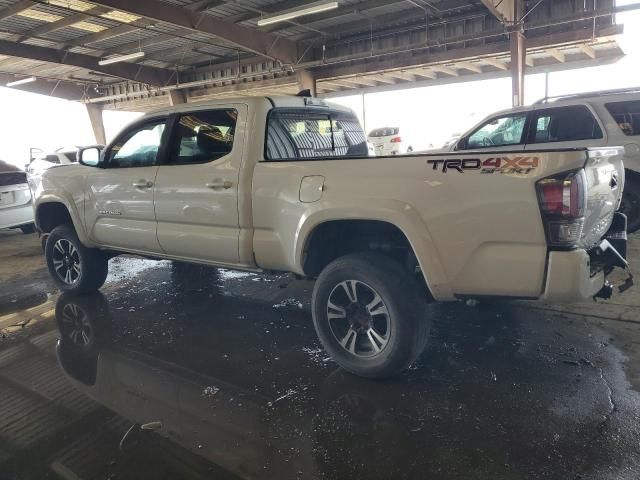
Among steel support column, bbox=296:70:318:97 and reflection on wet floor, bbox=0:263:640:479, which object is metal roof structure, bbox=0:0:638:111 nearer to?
steel support column, bbox=296:70:318:97

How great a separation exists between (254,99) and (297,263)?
142 centimetres

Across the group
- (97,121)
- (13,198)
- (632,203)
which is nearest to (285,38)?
(13,198)

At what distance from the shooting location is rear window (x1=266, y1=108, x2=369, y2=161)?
3746 mm

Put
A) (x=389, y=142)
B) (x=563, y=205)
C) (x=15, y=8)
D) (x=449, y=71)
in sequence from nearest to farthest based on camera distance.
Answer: (x=563, y=205) → (x=15, y=8) → (x=449, y=71) → (x=389, y=142)

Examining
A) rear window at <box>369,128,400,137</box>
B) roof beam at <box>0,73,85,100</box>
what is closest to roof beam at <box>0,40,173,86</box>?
roof beam at <box>0,73,85,100</box>

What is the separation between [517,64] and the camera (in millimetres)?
12469

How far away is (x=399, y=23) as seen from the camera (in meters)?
13.6

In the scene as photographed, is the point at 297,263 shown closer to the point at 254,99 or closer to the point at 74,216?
the point at 254,99

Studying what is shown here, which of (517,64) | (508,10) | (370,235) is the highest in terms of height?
(508,10)

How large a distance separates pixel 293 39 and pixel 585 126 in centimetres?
1157

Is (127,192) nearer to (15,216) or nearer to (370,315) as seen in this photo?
(370,315)

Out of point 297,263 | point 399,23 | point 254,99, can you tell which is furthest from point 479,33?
point 297,263

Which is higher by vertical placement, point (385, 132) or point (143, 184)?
point (385, 132)

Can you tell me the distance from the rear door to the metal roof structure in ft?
17.9
